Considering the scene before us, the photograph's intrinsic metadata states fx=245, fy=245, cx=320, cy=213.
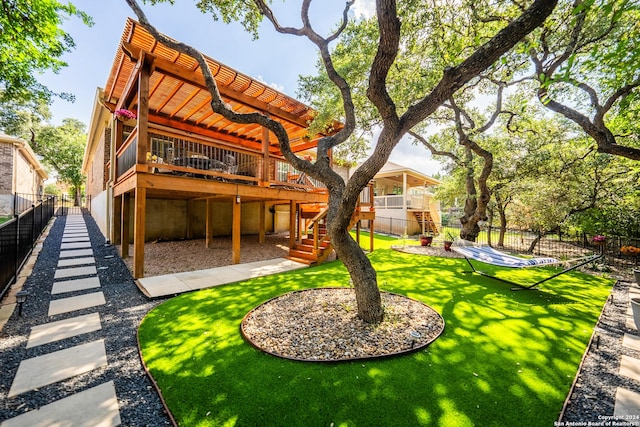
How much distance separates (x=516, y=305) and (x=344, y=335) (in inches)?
143

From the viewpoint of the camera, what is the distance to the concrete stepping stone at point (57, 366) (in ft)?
8.00

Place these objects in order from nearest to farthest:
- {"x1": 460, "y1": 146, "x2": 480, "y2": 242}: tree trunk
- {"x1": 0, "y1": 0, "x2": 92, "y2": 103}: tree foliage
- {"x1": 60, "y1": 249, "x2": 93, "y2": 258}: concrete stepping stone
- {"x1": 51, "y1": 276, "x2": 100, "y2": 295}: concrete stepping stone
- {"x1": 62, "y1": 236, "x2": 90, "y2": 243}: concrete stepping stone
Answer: {"x1": 51, "y1": 276, "x2": 100, "y2": 295}: concrete stepping stone < {"x1": 0, "y1": 0, "x2": 92, "y2": 103}: tree foliage < {"x1": 60, "y1": 249, "x2": 93, "y2": 258}: concrete stepping stone < {"x1": 62, "y1": 236, "x2": 90, "y2": 243}: concrete stepping stone < {"x1": 460, "y1": 146, "x2": 480, "y2": 242}: tree trunk

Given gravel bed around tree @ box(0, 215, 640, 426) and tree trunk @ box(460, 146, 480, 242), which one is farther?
tree trunk @ box(460, 146, 480, 242)

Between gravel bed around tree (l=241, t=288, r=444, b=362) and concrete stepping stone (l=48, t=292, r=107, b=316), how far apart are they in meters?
2.97

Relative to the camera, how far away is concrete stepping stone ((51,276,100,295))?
4868 mm

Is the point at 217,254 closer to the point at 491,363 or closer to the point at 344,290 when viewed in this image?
the point at 344,290

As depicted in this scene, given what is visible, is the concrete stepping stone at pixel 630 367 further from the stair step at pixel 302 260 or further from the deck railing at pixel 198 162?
the deck railing at pixel 198 162

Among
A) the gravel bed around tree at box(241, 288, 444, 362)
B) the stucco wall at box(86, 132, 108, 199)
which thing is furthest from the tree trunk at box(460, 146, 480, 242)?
the stucco wall at box(86, 132, 108, 199)

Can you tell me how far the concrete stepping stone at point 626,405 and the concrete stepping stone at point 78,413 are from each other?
429 centimetres

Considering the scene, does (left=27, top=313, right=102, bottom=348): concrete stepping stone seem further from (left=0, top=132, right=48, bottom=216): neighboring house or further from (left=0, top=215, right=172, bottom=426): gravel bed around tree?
(left=0, top=132, right=48, bottom=216): neighboring house

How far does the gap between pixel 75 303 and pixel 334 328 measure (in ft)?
15.1

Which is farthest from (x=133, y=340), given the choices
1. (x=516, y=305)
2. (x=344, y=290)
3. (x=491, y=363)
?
(x=516, y=305)

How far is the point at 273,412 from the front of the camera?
209 cm

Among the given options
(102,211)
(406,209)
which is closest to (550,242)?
(406,209)
